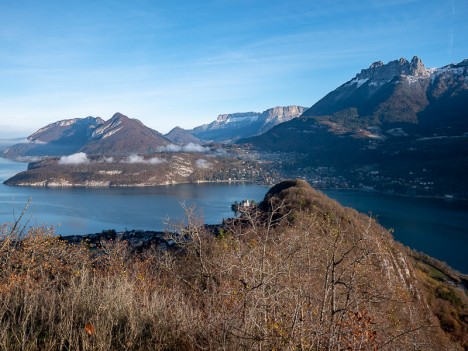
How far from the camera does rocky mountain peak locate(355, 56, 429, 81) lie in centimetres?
11912

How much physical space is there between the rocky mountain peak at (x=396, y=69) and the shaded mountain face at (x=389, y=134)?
30cm

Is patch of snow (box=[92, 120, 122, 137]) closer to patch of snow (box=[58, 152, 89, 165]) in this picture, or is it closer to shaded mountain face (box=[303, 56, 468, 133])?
patch of snow (box=[58, 152, 89, 165])

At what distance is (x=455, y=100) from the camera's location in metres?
99.6

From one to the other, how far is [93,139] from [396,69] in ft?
381

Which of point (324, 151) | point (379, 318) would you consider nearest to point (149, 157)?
point (324, 151)

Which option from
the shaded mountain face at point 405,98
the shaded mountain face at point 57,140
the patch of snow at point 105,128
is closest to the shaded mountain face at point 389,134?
the shaded mountain face at point 405,98

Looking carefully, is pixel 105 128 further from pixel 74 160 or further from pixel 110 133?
pixel 74 160

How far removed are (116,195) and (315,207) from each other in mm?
46436

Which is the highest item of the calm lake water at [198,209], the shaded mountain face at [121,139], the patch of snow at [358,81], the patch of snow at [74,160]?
the patch of snow at [358,81]

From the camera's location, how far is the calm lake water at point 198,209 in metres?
30.4

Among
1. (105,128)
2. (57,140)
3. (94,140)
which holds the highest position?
(105,128)

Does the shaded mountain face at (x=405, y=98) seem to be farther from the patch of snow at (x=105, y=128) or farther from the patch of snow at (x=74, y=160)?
the patch of snow at (x=105, y=128)

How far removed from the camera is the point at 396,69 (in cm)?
12388

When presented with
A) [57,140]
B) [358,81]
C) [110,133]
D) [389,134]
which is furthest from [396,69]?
[57,140]
